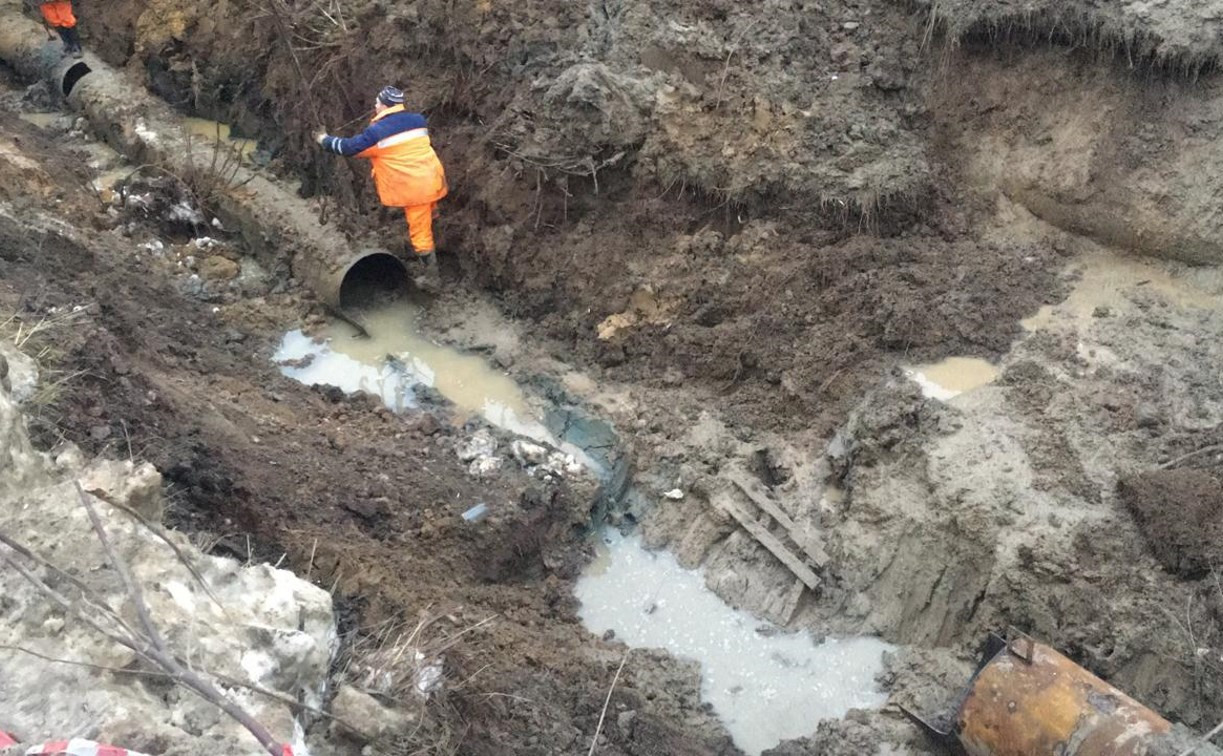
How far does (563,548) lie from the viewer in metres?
6.66

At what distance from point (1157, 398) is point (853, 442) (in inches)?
73.0

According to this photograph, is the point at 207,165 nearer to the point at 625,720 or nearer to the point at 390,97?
the point at 390,97

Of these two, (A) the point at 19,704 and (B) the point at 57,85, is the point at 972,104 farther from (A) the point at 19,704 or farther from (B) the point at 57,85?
(B) the point at 57,85

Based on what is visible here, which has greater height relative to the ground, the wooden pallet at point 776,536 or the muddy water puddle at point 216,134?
the muddy water puddle at point 216,134

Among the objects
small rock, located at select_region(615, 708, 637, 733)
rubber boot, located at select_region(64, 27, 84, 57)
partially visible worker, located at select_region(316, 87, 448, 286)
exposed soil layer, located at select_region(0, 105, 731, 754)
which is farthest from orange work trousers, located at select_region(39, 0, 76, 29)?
small rock, located at select_region(615, 708, 637, 733)

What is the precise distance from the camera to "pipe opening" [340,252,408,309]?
8484 mm

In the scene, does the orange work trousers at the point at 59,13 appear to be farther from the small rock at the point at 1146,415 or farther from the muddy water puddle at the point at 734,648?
the small rock at the point at 1146,415

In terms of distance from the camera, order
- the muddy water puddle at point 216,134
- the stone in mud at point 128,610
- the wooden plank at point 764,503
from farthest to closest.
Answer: the muddy water puddle at point 216,134 < the wooden plank at point 764,503 < the stone in mud at point 128,610

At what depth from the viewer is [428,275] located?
842 cm

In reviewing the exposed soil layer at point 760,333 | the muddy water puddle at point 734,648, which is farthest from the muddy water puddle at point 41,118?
the muddy water puddle at point 734,648

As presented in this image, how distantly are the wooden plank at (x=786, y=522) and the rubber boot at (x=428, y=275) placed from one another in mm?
3220

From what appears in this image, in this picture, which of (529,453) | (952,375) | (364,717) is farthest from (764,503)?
(364,717)

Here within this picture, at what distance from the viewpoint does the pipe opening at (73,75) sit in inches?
416

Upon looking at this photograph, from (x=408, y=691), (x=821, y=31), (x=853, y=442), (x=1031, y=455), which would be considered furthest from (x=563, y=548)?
(x=821, y=31)
